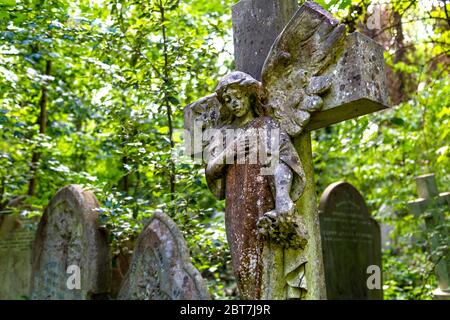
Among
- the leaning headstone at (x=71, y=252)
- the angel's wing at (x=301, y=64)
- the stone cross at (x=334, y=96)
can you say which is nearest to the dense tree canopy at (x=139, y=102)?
the leaning headstone at (x=71, y=252)

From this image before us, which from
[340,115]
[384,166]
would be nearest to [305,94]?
[340,115]

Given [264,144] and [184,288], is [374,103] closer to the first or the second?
[264,144]

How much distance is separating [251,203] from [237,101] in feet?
2.07

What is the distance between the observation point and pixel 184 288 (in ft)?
12.0

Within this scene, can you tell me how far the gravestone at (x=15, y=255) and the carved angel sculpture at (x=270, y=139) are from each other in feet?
14.0

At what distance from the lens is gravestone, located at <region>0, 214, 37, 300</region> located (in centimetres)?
680

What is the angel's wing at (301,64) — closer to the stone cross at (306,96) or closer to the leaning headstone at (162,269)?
the stone cross at (306,96)

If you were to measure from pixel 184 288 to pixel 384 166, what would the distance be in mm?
6007

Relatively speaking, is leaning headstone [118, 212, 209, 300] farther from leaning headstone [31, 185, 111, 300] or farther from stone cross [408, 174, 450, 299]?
stone cross [408, 174, 450, 299]

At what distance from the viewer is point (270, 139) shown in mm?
3256

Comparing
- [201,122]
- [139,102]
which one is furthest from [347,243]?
[201,122]

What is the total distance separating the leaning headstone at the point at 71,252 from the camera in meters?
4.81

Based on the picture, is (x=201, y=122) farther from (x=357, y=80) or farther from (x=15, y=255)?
(x=15, y=255)

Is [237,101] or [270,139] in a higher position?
[237,101]
